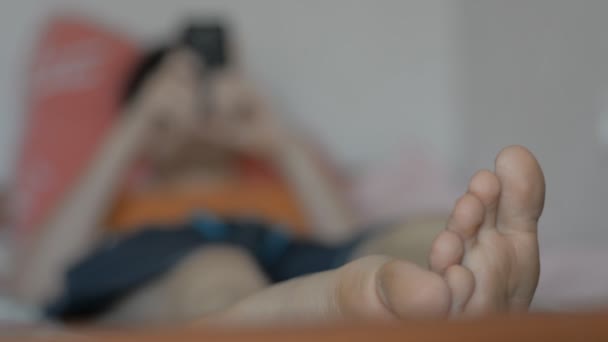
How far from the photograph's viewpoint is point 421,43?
66.3 inches

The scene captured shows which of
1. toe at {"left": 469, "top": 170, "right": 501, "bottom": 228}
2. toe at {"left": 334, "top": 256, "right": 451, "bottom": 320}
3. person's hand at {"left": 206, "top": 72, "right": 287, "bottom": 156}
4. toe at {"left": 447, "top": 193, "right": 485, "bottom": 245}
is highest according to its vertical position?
toe at {"left": 469, "top": 170, "right": 501, "bottom": 228}

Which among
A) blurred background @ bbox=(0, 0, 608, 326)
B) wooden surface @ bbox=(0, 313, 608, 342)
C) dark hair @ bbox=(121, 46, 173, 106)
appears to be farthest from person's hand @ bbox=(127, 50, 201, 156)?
wooden surface @ bbox=(0, 313, 608, 342)


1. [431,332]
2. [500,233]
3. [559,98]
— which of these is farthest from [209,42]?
[431,332]

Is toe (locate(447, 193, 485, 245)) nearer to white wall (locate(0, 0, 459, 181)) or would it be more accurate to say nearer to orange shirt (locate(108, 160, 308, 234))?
orange shirt (locate(108, 160, 308, 234))

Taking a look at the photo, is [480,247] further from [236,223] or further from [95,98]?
[95,98]

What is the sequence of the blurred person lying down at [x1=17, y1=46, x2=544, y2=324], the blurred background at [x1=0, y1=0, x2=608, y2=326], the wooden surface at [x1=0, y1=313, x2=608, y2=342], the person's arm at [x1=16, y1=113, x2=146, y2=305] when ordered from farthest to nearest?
the blurred background at [x1=0, y1=0, x2=608, y2=326]
the person's arm at [x1=16, y1=113, x2=146, y2=305]
the blurred person lying down at [x1=17, y1=46, x2=544, y2=324]
the wooden surface at [x1=0, y1=313, x2=608, y2=342]

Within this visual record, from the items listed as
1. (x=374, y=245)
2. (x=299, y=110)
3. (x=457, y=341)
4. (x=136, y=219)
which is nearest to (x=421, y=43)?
(x=299, y=110)

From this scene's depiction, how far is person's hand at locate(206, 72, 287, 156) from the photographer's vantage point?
120 centimetres

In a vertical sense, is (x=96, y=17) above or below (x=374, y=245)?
above

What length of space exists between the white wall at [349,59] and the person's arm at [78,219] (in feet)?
1.63

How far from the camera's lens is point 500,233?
0.44 m

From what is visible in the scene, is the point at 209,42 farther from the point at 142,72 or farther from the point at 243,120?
the point at 142,72

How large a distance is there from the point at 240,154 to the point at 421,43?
520 mm

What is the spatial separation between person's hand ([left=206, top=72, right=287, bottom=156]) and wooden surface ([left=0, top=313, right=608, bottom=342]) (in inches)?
35.8
